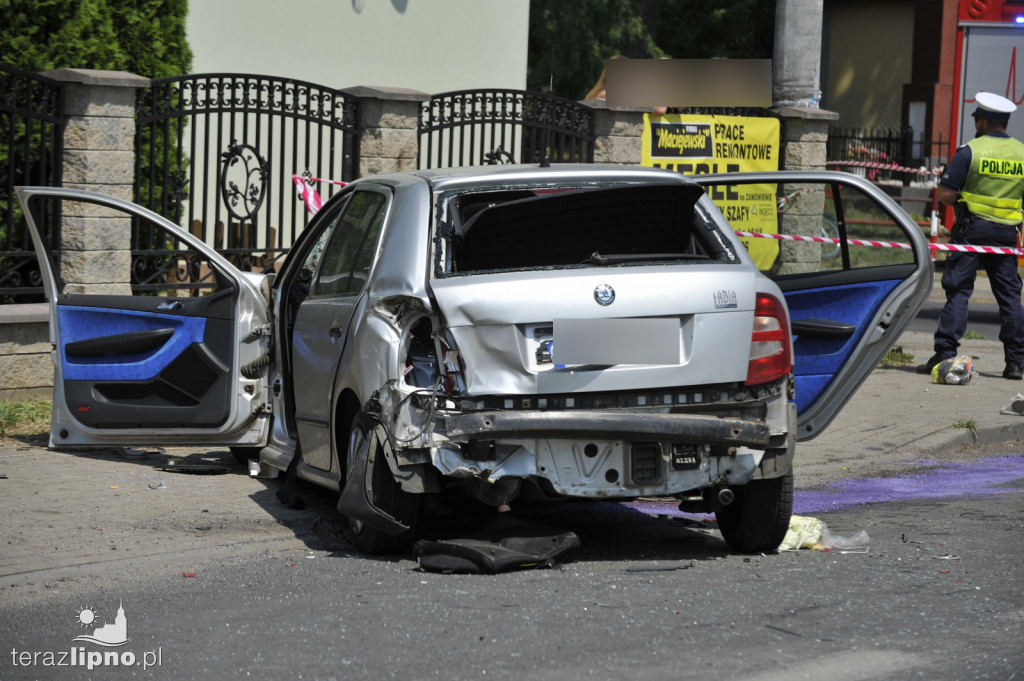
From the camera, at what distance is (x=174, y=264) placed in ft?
34.7

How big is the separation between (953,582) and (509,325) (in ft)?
6.36

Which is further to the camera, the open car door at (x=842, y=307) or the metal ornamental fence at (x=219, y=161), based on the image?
the metal ornamental fence at (x=219, y=161)

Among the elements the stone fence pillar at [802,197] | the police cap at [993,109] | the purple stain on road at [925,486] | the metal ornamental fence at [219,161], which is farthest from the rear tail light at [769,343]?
the stone fence pillar at [802,197]

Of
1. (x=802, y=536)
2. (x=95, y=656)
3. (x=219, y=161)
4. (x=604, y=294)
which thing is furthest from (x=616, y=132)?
(x=95, y=656)

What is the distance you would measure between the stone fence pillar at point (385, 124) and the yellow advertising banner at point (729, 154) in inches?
108

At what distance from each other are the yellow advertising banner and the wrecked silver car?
695 centimetres

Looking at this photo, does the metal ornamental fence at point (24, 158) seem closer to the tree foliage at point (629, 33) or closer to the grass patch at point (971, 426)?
the grass patch at point (971, 426)

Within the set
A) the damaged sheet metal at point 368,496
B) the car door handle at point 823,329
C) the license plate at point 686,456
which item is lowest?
the damaged sheet metal at point 368,496

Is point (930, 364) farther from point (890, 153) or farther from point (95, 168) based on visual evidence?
point (890, 153)

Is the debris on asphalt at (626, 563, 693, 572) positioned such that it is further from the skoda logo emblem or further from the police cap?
the police cap

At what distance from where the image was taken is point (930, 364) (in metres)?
11.8

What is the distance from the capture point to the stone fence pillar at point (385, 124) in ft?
38.1

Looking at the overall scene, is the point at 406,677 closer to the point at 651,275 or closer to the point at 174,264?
the point at 651,275

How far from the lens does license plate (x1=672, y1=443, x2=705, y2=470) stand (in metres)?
5.46
